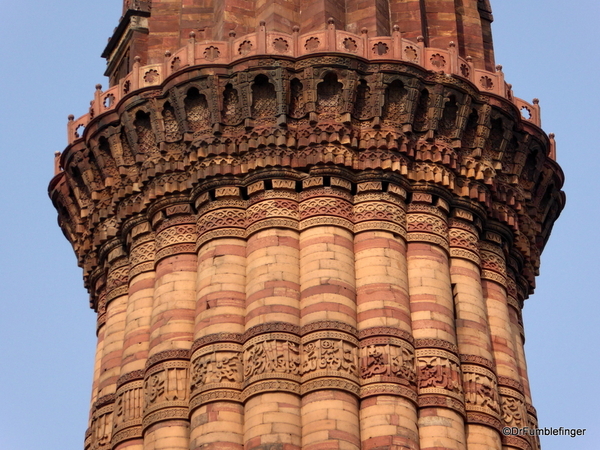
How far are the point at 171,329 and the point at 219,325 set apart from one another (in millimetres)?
811

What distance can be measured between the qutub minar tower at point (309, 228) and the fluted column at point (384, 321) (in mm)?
28

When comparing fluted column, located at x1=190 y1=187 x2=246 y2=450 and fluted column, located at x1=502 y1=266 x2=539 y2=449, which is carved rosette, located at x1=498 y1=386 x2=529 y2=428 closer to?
fluted column, located at x1=502 y1=266 x2=539 y2=449

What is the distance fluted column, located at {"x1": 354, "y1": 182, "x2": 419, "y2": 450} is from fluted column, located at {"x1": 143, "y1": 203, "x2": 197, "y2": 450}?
7.83 feet

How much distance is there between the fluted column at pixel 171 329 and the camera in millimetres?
24031

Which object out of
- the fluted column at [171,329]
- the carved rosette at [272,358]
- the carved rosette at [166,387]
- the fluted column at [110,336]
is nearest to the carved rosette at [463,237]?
the carved rosette at [272,358]

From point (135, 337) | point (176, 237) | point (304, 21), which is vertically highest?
point (304, 21)

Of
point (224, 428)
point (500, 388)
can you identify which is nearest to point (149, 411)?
point (224, 428)

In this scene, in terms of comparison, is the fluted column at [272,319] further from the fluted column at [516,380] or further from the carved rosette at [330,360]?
the fluted column at [516,380]

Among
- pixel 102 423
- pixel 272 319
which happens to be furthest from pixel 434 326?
pixel 102 423

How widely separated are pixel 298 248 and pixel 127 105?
3.83 m

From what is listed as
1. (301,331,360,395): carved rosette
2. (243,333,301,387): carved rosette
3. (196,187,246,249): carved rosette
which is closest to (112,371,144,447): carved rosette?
(243,333,301,387): carved rosette

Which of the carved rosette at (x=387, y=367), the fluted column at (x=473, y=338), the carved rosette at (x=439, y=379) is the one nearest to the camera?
the carved rosette at (x=387, y=367)

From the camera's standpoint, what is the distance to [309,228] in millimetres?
25266

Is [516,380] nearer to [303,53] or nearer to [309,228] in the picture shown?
[309,228]
